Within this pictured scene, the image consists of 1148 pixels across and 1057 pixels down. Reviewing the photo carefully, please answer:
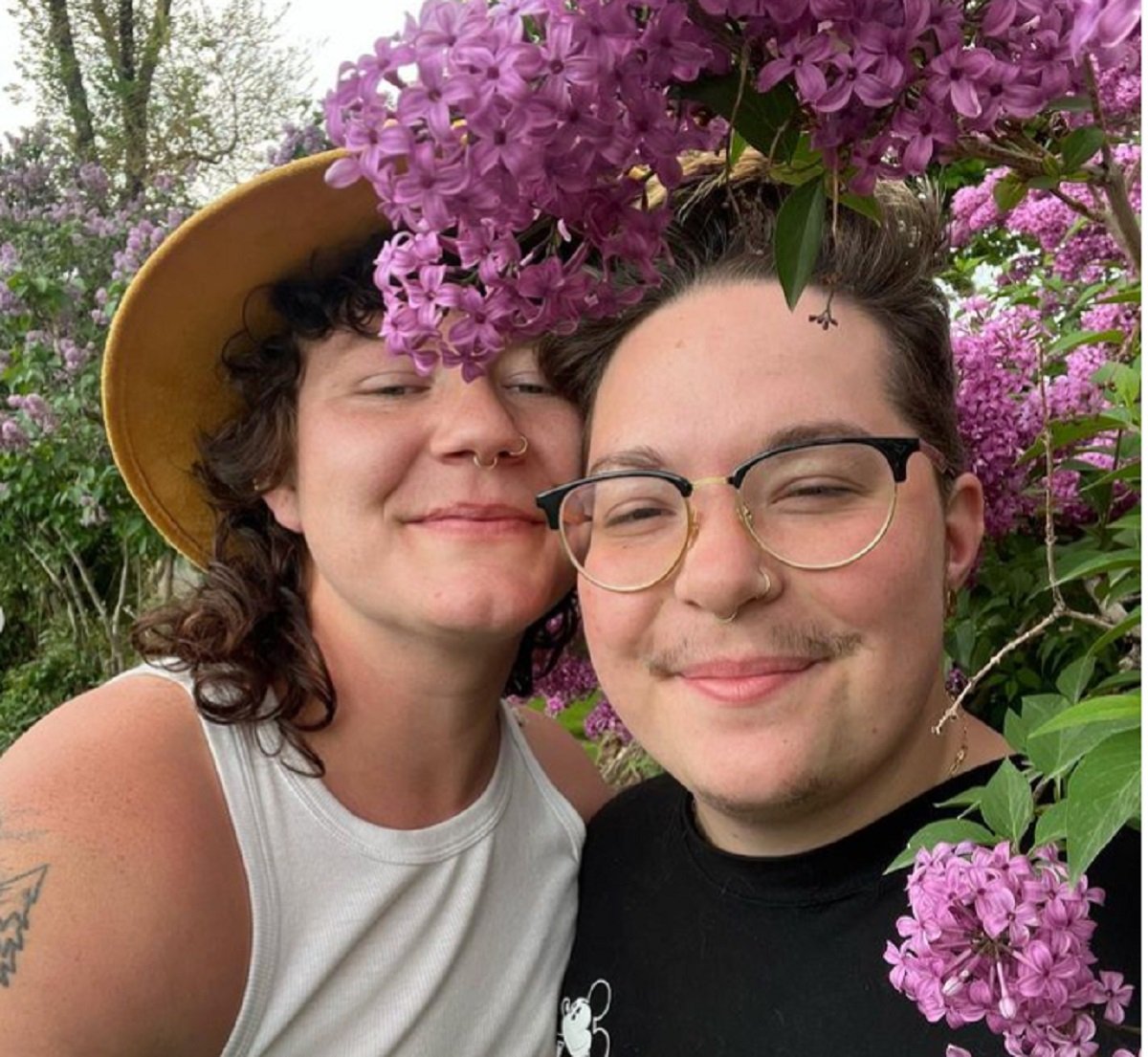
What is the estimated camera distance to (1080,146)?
2.58 feet

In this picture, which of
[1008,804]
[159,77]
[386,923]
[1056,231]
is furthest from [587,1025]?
[159,77]

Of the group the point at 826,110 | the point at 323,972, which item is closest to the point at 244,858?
the point at 323,972

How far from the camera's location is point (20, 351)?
5.75 metres

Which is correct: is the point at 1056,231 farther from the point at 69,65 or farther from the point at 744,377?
the point at 69,65

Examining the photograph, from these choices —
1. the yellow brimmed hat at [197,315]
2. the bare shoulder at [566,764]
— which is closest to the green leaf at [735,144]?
the yellow brimmed hat at [197,315]

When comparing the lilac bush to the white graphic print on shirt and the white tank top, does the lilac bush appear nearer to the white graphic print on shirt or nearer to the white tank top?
the white tank top

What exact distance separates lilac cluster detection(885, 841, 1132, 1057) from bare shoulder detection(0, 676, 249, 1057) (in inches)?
37.9

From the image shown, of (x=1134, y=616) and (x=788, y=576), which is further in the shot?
(x=788, y=576)

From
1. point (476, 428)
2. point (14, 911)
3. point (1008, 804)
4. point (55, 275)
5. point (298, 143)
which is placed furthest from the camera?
point (55, 275)

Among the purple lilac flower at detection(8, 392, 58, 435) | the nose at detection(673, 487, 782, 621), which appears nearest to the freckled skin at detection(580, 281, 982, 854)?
the nose at detection(673, 487, 782, 621)

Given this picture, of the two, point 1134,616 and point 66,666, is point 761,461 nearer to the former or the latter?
point 1134,616

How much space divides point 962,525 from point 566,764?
3.07 feet

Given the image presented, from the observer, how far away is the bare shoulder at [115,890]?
142 cm

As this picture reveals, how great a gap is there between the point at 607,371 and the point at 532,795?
0.80 m
